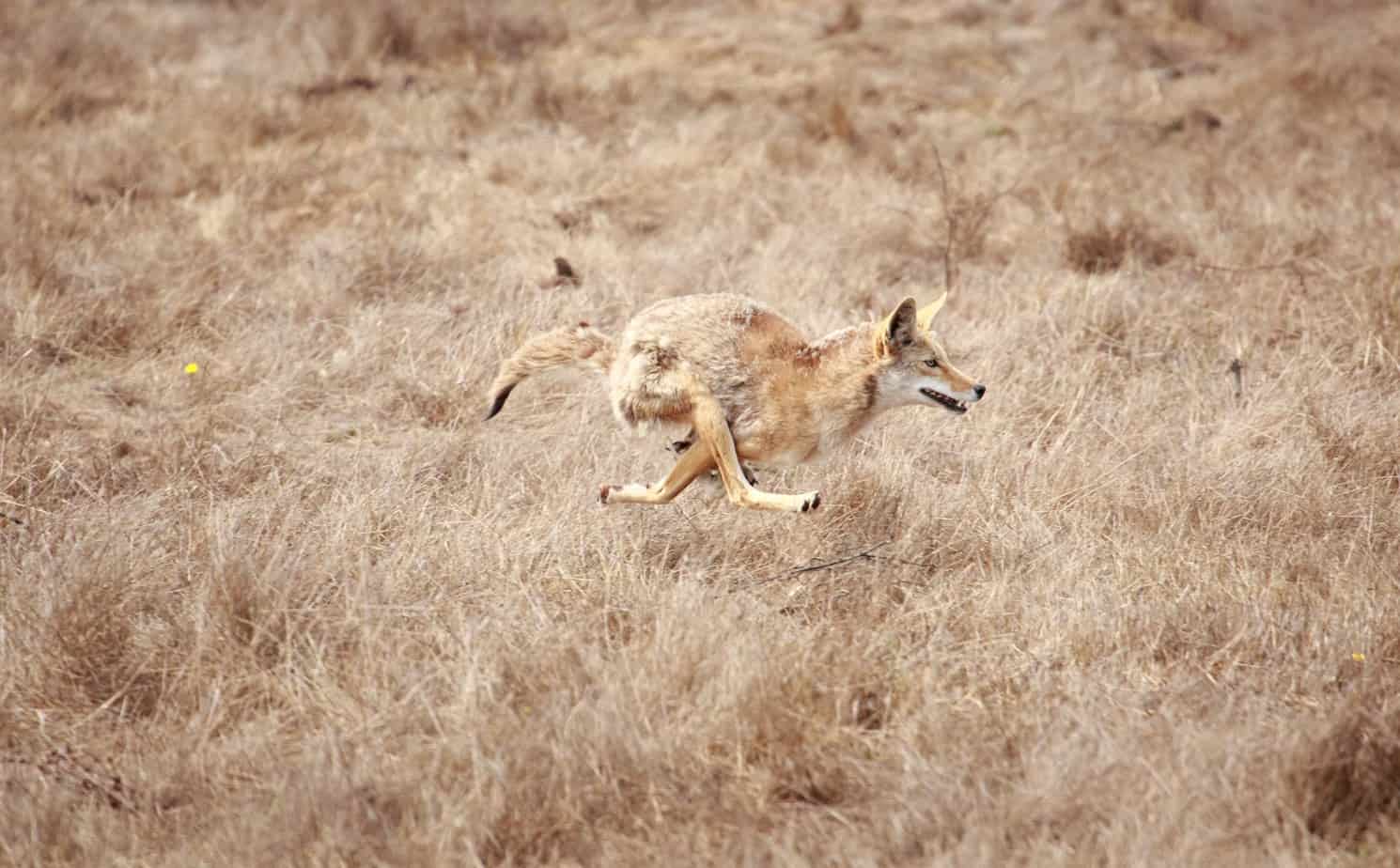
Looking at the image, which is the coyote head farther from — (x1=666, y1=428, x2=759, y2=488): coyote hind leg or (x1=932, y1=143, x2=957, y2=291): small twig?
→ (x1=932, y1=143, x2=957, y2=291): small twig

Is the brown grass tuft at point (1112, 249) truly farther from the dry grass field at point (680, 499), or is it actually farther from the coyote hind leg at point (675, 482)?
the coyote hind leg at point (675, 482)

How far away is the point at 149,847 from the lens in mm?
3695

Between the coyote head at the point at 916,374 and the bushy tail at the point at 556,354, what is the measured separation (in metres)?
1.14

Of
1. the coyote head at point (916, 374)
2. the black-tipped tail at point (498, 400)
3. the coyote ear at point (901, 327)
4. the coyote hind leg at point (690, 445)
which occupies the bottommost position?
the coyote hind leg at point (690, 445)

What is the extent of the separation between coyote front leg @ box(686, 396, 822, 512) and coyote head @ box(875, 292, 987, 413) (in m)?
0.56

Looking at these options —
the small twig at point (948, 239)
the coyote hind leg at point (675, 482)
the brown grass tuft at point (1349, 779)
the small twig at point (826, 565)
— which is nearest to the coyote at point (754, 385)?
the coyote hind leg at point (675, 482)

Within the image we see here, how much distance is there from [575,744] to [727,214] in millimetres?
6515

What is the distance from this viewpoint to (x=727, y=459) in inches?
211

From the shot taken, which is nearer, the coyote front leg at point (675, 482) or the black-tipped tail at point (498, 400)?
the coyote front leg at point (675, 482)

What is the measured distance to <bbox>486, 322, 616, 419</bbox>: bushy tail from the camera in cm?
568

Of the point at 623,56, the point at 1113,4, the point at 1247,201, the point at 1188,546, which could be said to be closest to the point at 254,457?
the point at 1188,546

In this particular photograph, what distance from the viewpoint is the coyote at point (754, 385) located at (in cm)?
536

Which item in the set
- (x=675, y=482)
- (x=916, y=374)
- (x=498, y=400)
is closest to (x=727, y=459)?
(x=675, y=482)

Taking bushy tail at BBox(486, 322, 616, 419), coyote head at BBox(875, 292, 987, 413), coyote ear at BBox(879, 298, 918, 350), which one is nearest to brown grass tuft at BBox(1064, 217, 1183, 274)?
coyote head at BBox(875, 292, 987, 413)
